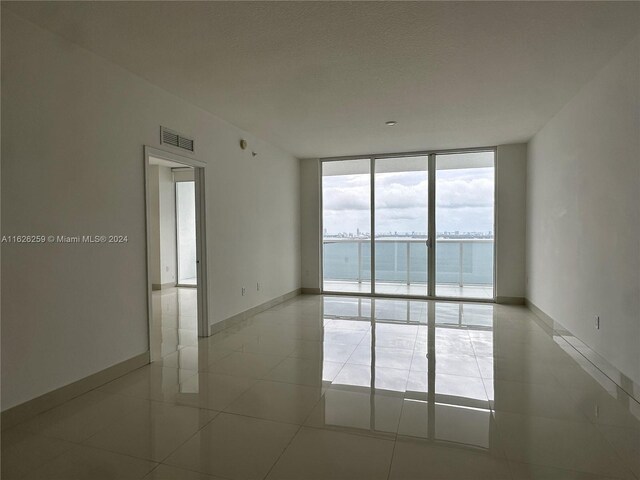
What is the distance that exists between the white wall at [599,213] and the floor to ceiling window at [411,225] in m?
1.60

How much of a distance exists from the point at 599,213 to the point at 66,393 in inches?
182

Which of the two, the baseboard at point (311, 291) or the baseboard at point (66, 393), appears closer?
the baseboard at point (66, 393)

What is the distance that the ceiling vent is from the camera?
3.68 m

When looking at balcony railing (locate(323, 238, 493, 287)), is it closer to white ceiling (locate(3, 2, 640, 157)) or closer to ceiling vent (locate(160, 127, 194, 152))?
white ceiling (locate(3, 2, 640, 157))

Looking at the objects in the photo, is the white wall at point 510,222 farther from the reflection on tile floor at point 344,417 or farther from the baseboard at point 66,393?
→ the baseboard at point 66,393

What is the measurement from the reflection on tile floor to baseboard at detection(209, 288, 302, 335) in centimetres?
41

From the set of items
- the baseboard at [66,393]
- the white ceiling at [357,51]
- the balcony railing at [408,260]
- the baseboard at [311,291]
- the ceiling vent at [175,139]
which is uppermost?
the white ceiling at [357,51]

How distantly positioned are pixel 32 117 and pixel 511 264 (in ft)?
21.5

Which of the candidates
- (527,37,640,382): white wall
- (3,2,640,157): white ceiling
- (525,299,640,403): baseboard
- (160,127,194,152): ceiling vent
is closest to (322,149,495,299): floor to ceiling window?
(527,37,640,382): white wall

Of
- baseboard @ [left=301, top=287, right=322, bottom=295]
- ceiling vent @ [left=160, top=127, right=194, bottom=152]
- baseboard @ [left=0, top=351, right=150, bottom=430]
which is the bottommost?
baseboard @ [left=301, top=287, right=322, bottom=295]

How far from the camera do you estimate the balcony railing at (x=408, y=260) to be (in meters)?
6.70

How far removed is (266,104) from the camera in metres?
4.08

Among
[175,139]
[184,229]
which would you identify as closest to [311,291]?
[184,229]

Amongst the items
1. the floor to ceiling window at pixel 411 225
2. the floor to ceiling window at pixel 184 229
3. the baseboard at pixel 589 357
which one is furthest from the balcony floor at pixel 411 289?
the floor to ceiling window at pixel 184 229
